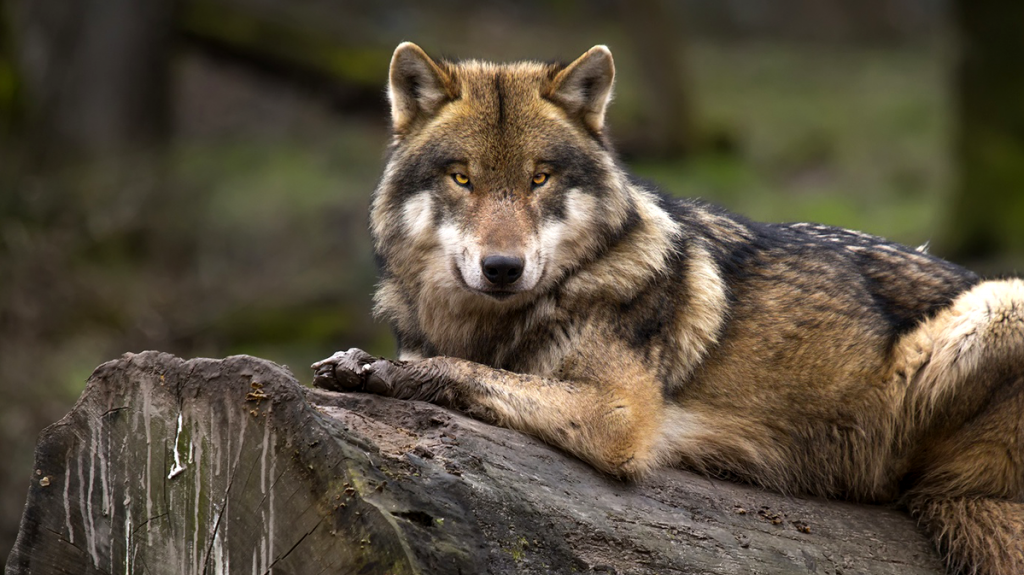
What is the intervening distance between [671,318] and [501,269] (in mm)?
1129

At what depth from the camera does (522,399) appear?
4.89 meters

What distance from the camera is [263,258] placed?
16.0m

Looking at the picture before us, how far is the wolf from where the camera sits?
5.30 m

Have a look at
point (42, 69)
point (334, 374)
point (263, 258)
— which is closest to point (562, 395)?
point (334, 374)

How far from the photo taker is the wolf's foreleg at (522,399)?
4.66 meters

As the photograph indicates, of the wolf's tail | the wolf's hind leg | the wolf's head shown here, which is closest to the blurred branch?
the wolf's head

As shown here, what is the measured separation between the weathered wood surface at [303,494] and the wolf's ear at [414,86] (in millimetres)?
1939

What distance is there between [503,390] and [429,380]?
14.7 inches

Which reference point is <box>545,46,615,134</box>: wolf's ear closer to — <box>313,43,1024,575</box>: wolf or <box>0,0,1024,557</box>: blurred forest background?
<box>313,43,1024,575</box>: wolf

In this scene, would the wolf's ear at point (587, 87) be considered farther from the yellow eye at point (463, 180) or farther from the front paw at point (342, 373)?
the front paw at point (342, 373)

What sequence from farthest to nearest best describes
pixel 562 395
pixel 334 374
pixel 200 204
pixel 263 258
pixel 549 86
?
pixel 263 258
pixel 200 204
pixel 549 86
pixel 562 395
pixel 334 374

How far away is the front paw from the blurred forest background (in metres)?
5.58

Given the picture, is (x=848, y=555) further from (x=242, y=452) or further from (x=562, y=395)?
(x=242, y=452)

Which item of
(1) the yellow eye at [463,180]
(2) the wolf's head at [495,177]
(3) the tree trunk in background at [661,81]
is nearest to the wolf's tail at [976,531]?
(2) the wolf's head at [495,177]
